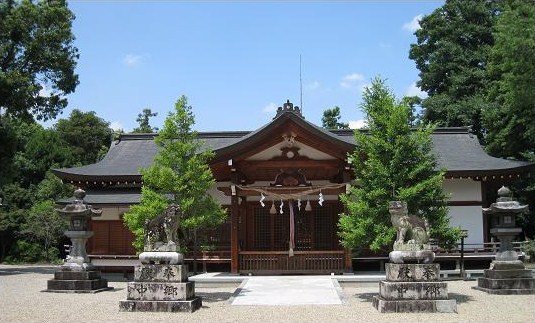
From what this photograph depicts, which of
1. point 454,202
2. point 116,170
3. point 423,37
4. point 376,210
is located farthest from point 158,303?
point 423,37

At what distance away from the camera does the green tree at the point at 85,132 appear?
49.5 metres

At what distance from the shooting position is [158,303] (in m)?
11.6

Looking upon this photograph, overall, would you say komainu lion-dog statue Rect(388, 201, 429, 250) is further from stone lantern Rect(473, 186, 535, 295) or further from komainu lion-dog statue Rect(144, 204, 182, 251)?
komainu lion-dog statue Rect(144, 204, 182, 251)

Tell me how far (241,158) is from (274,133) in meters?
1.51

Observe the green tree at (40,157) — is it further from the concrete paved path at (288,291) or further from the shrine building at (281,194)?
the concrete paved path at (288,291)

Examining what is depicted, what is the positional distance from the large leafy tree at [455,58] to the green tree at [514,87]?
205 cm

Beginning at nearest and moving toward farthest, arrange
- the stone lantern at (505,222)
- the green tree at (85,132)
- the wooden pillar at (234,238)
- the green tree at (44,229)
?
the stone lantern at (505,222) → the wooden pillar at (234,238) → the green tree at (44,229) → the green tree at (85,132)

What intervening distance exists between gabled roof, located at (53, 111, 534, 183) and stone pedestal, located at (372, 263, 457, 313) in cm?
615

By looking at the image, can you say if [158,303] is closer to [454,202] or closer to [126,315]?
[126,315]

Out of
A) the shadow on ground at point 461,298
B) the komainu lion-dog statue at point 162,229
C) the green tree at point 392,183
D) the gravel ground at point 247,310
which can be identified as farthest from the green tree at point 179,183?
the shadow on ground at point 461,298

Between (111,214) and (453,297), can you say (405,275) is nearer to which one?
(453,297)

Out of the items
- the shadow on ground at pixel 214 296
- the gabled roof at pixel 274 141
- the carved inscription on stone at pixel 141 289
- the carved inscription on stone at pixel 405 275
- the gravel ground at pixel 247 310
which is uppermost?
the gabled roof at pixel 274 141

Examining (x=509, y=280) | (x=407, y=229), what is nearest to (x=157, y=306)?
(x=407, y=229)

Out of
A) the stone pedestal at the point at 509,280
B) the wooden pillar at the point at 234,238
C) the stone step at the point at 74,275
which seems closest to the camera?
the stone pedestal at the point at 509,280
